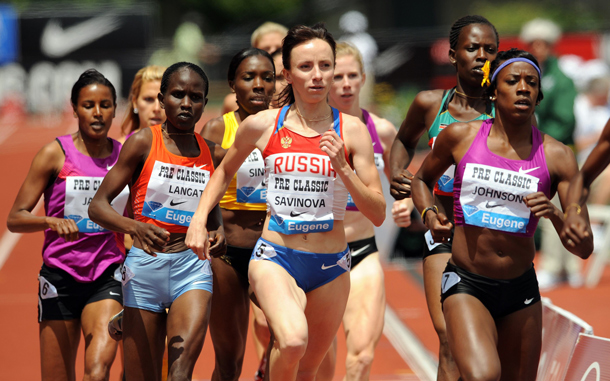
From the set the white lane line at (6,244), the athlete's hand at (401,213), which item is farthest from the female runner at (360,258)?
the white lane line at (6,244)

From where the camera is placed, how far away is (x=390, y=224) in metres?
13.0

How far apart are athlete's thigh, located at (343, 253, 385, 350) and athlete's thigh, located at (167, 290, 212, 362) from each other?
1.47 metres

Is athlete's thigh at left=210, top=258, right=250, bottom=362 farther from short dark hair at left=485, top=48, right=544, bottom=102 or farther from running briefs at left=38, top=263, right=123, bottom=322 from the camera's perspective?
short dark hair at left=485, top=48, right=544, bottom=102

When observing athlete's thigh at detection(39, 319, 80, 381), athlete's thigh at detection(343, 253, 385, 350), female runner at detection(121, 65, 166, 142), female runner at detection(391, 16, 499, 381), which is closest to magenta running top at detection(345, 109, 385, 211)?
female runner at detection(391, 16, 499, 381)

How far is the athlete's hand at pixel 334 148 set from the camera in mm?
4586

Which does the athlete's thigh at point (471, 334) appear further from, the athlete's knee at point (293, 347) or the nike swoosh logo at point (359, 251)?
the nike swoosh logo at point (359, 251)

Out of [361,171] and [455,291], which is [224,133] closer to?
[361,171]

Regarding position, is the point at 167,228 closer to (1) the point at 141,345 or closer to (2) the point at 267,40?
(1) the point at 141,345

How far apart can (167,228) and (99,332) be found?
979mm

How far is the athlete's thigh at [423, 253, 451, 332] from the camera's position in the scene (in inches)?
214

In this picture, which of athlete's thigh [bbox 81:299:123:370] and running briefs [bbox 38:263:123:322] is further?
running briefs [bbox 38:263:123:322]

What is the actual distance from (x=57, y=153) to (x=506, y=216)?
3.08 metres

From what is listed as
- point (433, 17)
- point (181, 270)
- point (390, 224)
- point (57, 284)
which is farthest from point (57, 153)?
point (433, 17)

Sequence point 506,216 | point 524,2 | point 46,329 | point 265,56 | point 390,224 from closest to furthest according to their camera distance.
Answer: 1. point 506,216
2. point 46,329
3. point 265,56
4. point 390,224
5. point 524,2
